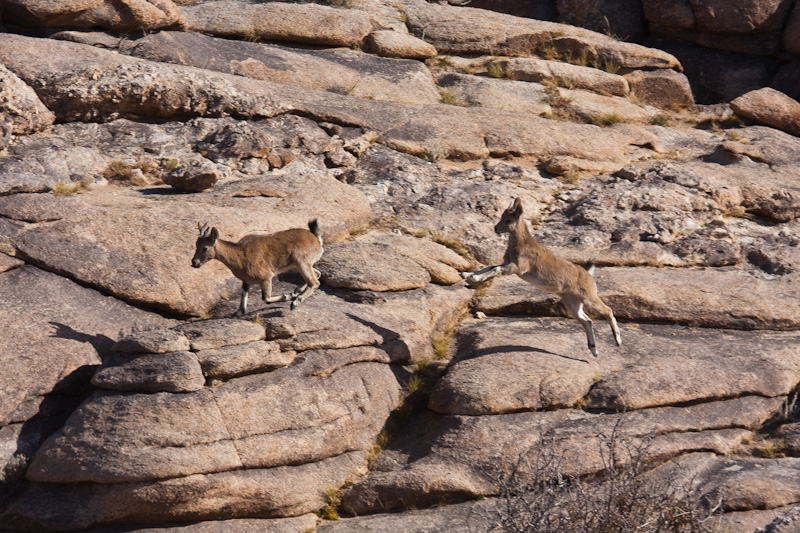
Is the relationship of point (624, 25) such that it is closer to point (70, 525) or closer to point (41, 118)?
point (41, 118)

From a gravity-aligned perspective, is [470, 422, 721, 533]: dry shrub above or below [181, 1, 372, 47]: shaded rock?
below

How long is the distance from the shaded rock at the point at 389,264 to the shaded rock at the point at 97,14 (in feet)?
27.8

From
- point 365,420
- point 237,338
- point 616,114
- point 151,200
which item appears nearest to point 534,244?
point 365,420

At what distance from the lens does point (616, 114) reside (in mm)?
21547

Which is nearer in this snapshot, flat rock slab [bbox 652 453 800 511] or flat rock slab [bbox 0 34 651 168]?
flat rock slab [bbox 652 453 800 511]

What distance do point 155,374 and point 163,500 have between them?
150cm

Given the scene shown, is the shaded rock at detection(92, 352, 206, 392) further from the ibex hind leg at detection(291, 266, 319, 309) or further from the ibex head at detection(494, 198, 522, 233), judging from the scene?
the ibex head at detection(494, 198, 522, 233)

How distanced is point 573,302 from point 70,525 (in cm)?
759

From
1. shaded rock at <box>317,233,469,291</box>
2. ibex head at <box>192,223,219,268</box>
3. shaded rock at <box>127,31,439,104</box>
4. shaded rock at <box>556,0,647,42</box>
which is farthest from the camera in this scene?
shaded rock at <box>556,0,647,42</box>

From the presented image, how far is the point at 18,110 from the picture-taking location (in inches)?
649

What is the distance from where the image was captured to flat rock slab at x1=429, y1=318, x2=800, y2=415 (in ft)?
39.5

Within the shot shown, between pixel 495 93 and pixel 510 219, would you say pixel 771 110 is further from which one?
pixel 510 219

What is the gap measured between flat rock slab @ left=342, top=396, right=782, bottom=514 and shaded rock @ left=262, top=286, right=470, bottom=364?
140 cm

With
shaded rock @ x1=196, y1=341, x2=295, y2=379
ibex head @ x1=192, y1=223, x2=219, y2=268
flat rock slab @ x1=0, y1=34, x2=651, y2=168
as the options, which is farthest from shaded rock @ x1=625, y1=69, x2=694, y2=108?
shaded rock @ x1=196, y1=341, x2=295, y2=379
